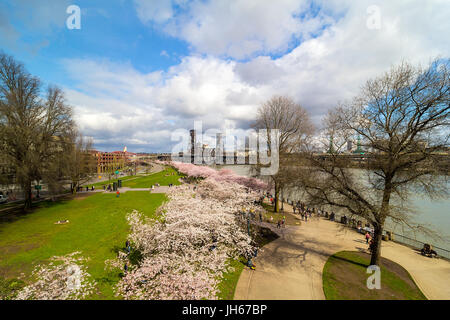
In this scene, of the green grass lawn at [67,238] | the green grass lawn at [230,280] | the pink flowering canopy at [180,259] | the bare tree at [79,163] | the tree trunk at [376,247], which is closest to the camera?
the pink flowering canopy at [180,259]

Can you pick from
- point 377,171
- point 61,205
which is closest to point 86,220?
point 61,205

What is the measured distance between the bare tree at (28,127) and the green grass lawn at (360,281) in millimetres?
28924

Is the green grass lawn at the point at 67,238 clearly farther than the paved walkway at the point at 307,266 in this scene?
Yes

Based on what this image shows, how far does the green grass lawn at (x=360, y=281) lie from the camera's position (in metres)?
9.11

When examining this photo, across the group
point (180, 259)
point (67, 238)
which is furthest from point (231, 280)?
point (67, 238)

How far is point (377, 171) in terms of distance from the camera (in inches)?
435

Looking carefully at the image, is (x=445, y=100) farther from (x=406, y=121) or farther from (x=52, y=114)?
(x=52, y=114)

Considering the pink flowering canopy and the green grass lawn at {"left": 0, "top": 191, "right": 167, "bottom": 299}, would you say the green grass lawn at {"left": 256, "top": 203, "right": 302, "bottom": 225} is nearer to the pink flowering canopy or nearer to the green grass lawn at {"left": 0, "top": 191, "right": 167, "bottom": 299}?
the pink flowering canopy

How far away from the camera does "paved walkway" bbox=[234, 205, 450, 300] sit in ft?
30.9

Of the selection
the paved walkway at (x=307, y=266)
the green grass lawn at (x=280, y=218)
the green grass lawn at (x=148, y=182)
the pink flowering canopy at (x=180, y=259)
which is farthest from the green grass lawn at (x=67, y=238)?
the green grass lawn at (x=148, y=182)

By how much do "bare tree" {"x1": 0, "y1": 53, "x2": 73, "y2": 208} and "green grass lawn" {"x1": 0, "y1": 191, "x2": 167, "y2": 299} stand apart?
490 centimetres

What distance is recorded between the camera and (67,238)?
46.3 ft

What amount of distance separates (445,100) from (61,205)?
40335 mm

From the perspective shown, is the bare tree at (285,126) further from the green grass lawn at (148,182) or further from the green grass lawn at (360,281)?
the green grass lawn at (148,182)
